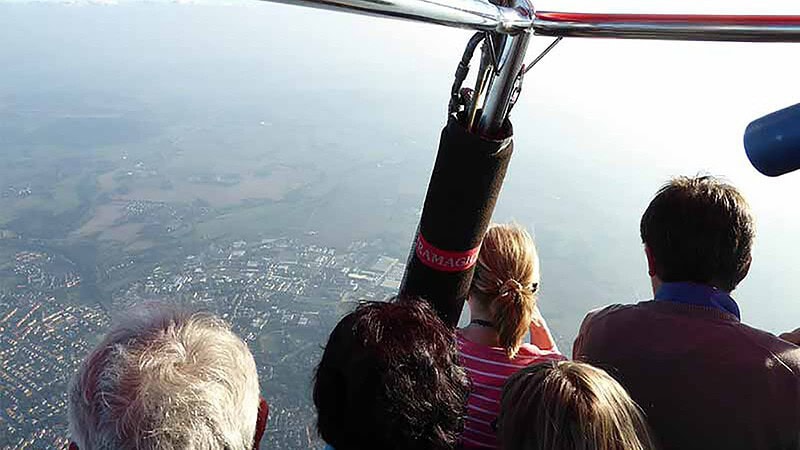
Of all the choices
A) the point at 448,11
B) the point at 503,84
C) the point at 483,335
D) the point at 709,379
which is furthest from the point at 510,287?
the point at 448,11

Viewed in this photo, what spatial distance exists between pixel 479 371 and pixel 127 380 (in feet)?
2.54

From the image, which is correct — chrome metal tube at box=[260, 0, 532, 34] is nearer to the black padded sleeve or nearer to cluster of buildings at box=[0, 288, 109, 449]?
the black padded sleeve

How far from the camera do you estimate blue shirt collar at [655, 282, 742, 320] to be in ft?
4.66

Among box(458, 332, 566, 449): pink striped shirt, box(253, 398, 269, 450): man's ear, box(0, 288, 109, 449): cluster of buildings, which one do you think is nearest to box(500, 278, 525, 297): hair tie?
box(458, 332, 566, 449): pink striped shirt

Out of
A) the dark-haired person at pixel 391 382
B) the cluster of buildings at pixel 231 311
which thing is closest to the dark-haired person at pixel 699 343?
the dark-haired person at pixel 391 382

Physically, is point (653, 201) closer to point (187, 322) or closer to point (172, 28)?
point (187, 322)

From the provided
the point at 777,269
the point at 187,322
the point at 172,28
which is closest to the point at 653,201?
the point at 187,322

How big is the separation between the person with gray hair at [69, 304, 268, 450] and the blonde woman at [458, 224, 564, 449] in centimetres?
55

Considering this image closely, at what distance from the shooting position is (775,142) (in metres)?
0.86

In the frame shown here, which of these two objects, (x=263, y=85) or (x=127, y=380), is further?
(x=263, y=85)

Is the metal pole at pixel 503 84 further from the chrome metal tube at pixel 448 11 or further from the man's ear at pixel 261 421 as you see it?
the man's ear at pixel 261 421

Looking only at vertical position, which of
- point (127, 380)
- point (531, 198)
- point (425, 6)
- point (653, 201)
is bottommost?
point (531, 198)

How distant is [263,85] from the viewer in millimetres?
53406

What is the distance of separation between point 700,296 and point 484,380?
1.59 feet
